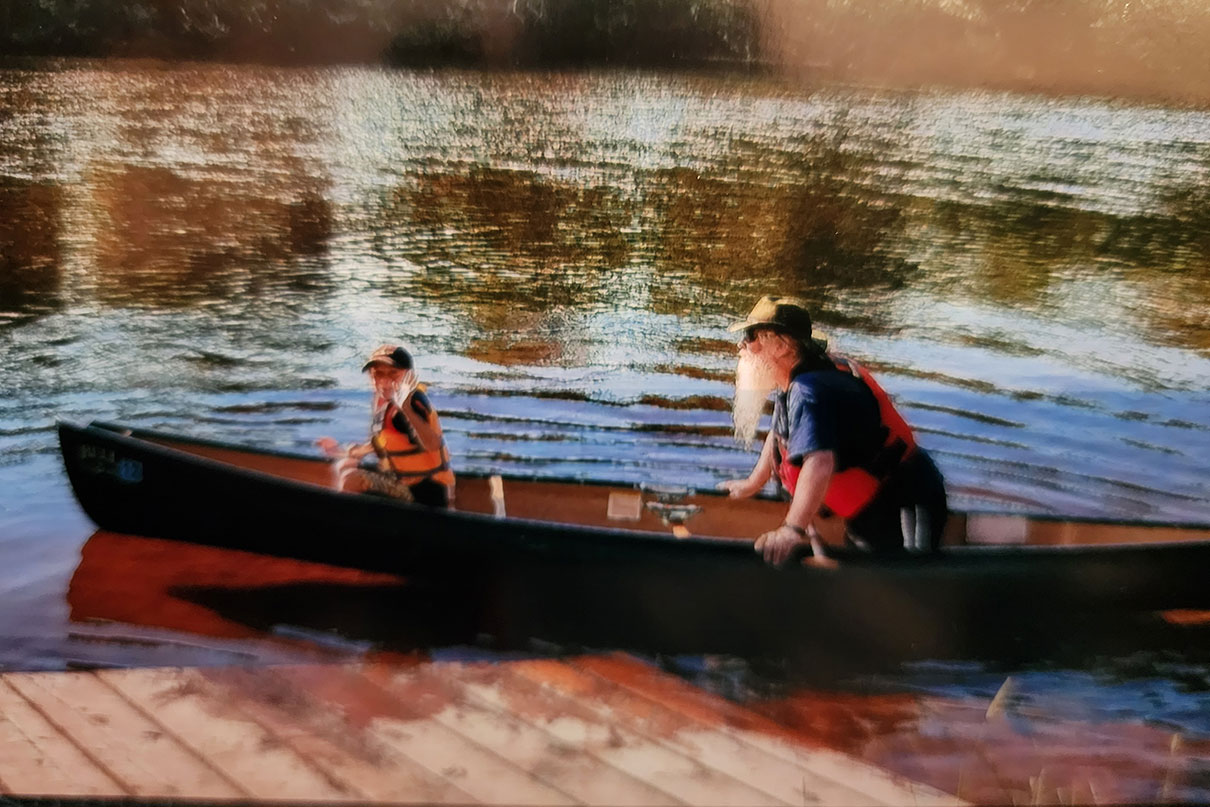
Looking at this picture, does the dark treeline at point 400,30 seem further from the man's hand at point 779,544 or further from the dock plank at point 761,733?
the dock plank at point 761,733

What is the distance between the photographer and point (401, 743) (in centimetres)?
186

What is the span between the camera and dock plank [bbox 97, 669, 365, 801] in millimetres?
1703

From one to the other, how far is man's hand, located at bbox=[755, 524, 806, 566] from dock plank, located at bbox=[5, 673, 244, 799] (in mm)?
1115

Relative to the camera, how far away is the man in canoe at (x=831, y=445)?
2.00 meters

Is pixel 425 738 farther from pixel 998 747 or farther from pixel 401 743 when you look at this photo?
pixel 998 747

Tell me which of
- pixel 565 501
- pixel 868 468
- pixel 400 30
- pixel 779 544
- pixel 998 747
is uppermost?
pixel 400 30

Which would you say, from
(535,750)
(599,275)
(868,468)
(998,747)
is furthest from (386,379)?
(599,275)

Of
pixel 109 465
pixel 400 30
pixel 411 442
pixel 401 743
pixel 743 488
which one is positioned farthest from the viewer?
pixel 400 30

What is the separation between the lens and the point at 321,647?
2.44m

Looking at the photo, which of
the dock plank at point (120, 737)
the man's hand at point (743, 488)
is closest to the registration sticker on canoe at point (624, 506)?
the man's hand at point (743, 488)

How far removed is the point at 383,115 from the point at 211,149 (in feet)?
9.16

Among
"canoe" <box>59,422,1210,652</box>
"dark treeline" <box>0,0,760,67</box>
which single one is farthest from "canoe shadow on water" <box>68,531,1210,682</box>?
"dark treeline" <box>0,0,760,67</box>

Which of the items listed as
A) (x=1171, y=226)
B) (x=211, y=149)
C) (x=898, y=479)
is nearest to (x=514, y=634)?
(x=898, y=479)

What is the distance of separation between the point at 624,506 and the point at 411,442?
0.62 m
